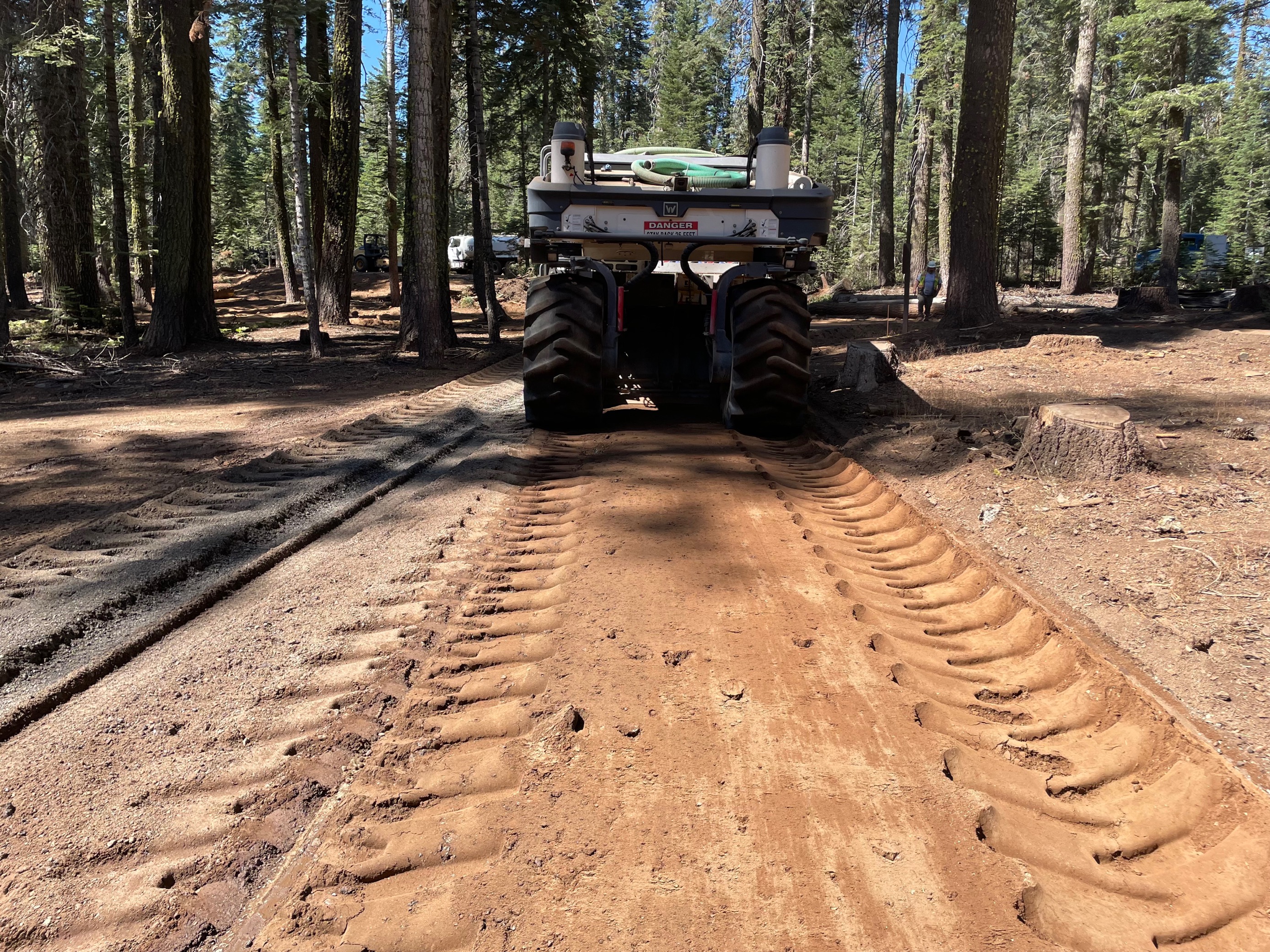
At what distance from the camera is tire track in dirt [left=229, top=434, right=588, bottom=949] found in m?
2.08

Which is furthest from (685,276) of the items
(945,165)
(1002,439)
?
(945,165)

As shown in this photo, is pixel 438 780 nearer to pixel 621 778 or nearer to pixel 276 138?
pixel 621 778

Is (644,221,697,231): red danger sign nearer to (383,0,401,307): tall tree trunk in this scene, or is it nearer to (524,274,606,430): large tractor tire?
(524,274,606,430): large tractor tire

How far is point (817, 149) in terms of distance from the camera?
208ft

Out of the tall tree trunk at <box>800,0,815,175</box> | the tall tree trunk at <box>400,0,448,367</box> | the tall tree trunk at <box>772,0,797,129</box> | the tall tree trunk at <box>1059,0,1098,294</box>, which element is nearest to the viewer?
the tall tree trunk at <box>400,0,448,367</box>

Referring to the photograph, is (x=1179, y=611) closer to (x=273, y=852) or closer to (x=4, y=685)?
(x=273, y=852)

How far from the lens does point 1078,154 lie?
74.4 feet

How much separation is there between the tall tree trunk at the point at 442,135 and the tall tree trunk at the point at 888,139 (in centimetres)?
1934

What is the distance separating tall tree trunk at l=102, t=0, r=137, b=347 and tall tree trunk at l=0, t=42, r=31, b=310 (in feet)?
5.14

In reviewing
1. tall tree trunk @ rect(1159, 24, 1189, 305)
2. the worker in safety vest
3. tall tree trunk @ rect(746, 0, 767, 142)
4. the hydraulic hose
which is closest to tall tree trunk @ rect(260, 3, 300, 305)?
tall tree trunk @ rect(746, 0, 767, 142)

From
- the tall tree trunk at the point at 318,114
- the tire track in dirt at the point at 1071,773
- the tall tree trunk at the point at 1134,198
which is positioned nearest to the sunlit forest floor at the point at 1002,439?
the tire track in dirt at the point at 1071,773

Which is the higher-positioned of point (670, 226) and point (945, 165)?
point (945, 165)

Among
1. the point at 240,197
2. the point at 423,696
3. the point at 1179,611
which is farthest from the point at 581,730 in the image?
the point at 240,197

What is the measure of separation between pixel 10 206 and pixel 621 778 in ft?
89.9
